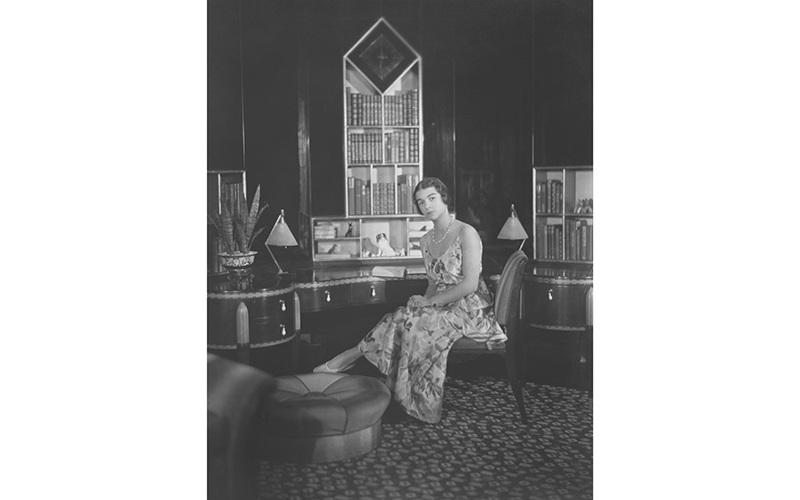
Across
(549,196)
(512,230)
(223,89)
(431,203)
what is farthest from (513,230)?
(223,89)

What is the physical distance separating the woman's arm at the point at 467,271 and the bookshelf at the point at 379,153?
0.20m

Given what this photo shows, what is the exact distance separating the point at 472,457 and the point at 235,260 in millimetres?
1406

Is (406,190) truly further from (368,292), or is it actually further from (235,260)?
(235,260)

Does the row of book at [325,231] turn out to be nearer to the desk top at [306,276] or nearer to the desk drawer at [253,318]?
the desk top at [306,276]

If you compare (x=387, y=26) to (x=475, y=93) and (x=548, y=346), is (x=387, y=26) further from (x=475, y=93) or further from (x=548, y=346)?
(x=548, y=346)

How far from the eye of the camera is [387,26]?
11.9ft

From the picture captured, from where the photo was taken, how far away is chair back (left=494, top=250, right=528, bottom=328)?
3670 mm

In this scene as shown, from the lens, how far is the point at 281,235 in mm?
3633

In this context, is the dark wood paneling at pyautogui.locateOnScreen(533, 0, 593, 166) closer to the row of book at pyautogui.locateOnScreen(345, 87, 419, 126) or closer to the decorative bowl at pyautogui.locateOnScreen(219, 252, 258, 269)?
the row of book at pyautogui.locateOnScreen(345, 87, 419, 126)

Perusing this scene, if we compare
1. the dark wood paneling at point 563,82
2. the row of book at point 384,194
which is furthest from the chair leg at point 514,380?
the dark wood paneling at point 563,82

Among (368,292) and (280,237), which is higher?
(280,237)

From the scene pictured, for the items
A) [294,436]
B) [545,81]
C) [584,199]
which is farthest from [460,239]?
[294,436]

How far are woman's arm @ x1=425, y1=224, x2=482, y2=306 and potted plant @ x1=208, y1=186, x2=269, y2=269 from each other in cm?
85

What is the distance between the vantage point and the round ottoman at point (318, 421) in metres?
3.50
